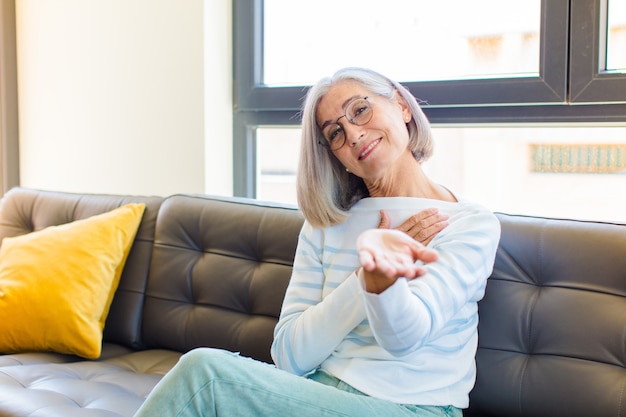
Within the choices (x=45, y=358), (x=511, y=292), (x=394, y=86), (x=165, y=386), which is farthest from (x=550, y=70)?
(x=45, y=358)

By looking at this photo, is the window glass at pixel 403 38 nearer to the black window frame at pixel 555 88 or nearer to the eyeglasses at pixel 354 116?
the black window frame at pixel 555 88

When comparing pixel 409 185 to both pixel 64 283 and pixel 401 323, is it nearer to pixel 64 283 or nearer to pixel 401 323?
pixel 401 323

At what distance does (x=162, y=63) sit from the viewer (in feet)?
8.94

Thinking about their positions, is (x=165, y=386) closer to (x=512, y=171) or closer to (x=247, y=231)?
(x=247, y=231)

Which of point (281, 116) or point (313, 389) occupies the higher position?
point (281, 116)

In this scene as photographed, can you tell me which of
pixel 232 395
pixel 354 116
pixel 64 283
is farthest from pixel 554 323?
pixel 64 283

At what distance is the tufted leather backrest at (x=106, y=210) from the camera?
229 cm

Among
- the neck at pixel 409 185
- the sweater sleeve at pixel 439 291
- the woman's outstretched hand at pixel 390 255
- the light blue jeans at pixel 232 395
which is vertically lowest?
the light blue jeans at pixel 232 395

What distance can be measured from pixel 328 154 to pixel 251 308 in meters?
0.56

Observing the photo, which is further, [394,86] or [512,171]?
[512,171]

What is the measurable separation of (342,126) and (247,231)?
0.57 m

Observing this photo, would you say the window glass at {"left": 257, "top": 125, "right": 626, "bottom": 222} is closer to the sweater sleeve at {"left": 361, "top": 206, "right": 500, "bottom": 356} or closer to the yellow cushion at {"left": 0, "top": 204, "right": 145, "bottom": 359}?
the sweater sleeve at {"left": 361, "top": 206, "right": 500, "bottom": 356}

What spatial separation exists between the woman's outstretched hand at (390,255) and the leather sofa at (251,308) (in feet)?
1.94

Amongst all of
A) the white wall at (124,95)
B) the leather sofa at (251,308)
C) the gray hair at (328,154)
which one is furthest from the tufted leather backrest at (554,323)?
the white wall at (124,95)
